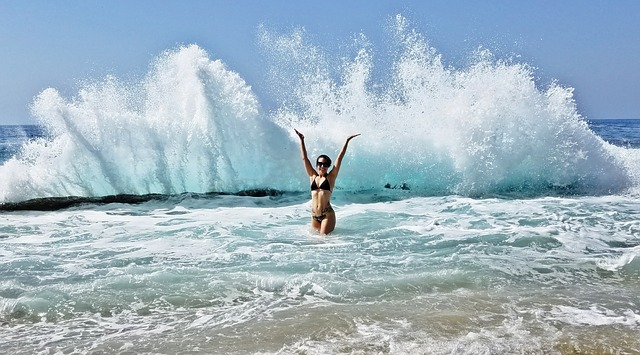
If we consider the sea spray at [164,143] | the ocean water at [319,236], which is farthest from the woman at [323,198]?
the sea spray at [164,143]

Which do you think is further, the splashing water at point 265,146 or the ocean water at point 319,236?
the splashing water at point 265,146

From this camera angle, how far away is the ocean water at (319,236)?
4215mm

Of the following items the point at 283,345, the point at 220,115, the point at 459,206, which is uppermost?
the point at 220,115

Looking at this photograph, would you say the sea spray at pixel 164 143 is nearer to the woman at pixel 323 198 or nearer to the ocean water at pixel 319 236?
the ocean water at pixel 319 236

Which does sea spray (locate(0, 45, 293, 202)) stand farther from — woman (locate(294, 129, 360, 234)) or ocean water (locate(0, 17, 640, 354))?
woman (locate(294, 129, 360, 234))

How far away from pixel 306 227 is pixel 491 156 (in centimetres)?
653

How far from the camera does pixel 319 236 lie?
791 cm

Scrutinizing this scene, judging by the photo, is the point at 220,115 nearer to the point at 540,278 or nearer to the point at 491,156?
the point at 491,156

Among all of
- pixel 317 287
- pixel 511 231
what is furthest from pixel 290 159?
pixel 317 287

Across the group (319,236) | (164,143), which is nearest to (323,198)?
(319,236)

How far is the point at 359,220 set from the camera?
935 cm

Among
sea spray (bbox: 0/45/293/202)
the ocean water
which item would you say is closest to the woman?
the ocean water

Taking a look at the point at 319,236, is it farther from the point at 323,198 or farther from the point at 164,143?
the point at 164,143

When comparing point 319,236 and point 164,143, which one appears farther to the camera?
point 164,143
